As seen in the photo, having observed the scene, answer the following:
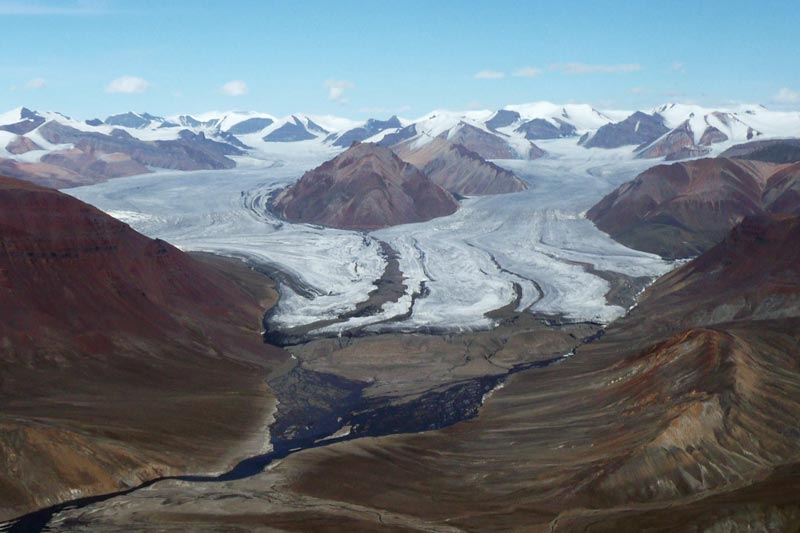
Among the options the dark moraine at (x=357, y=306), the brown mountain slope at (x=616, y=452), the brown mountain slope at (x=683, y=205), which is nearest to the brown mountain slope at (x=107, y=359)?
the dark moraine at (x=357, y=306)

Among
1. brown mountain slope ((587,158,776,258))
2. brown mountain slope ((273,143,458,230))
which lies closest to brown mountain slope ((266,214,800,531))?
brown mountain slope ((587,158,776,258))

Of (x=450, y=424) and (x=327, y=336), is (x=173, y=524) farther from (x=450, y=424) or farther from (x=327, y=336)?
(x=327, y=336)

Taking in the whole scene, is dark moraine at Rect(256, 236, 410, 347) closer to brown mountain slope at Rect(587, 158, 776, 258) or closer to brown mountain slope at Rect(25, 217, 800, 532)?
brown mountain slope at Rect(25, 217, 800, 532)

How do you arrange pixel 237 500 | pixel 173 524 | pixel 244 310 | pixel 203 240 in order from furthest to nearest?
pixel 203 240, pixel 244 310, pixel 237 500, pixel 173 524

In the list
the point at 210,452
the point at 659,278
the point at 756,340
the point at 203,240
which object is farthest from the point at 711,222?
the point at 210,452

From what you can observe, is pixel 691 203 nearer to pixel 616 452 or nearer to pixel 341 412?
pixel 341 412

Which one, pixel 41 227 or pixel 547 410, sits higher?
pixel 41 227
